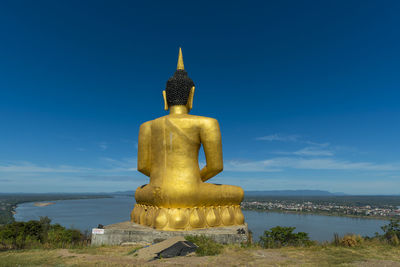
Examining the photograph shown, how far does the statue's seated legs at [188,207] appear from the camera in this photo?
973 centimetres

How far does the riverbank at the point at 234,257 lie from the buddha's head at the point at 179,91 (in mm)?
6408

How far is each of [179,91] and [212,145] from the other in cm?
302

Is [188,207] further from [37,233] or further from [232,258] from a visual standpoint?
[37,233]

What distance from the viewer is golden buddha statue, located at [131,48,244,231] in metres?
9.91

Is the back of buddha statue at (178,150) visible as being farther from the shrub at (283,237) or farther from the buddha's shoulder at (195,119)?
the shrub at (283,237)

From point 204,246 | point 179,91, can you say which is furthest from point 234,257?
point 179,91

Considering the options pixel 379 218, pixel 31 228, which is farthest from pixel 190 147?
pixel 379 218

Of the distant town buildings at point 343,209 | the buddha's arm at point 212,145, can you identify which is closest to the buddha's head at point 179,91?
the buddha's arm at point 212,145

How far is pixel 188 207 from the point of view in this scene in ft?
33.1

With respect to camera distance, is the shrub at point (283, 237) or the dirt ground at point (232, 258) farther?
the shrub at point (283, 237)

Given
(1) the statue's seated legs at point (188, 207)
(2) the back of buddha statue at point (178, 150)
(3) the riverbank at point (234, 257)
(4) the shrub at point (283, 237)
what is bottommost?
(4) the shrub at point (283, 237)

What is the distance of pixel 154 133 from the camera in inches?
433

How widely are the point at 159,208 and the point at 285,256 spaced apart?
504 centimetres

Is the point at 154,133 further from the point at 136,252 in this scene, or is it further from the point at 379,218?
the point at 379,218
